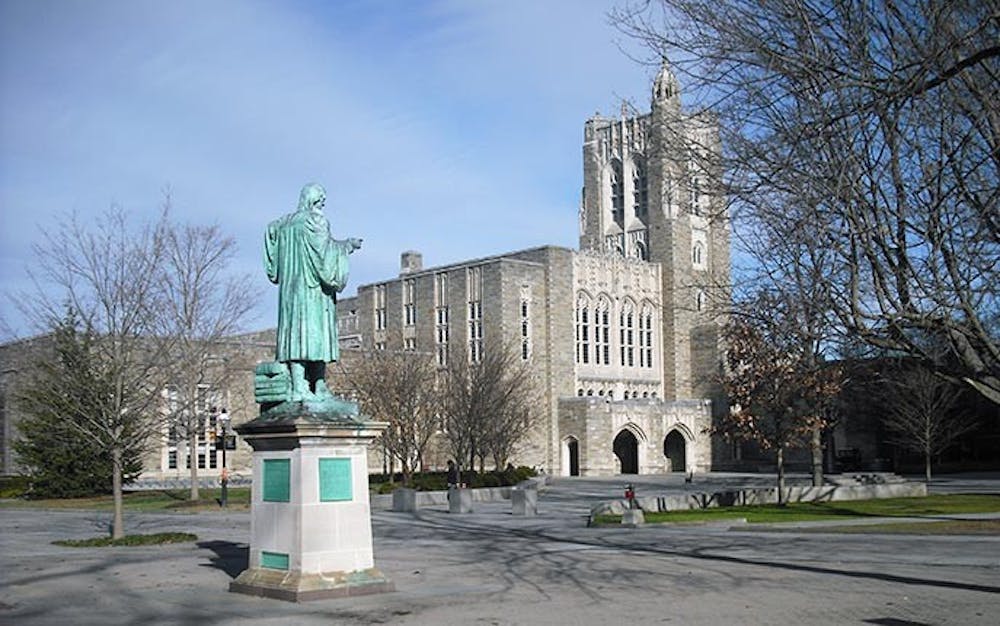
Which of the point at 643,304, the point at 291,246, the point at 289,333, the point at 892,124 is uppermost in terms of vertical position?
the point at 643,304

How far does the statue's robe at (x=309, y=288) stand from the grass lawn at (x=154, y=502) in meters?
22.9

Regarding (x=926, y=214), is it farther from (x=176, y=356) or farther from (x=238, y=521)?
(x=176, y=356)

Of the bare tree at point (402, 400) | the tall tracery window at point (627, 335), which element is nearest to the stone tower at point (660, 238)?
the tall tracery window at point (627, 335)

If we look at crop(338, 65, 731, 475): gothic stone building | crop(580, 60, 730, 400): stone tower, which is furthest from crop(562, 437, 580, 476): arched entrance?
crop(580, 60, 730, 400): stone tower

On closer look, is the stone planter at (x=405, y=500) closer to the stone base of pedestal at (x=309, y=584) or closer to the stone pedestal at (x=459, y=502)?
the stone pedestal at (x=459, y=502)

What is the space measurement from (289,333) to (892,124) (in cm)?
770

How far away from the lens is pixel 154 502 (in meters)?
40.4

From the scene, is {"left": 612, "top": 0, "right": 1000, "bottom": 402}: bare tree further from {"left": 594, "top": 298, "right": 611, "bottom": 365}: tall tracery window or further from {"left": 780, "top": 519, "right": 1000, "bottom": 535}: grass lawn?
{"left": 594, "top": 298, "right": 611, "bottom": 365}: tall tracery window

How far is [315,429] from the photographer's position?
12820 millimetres

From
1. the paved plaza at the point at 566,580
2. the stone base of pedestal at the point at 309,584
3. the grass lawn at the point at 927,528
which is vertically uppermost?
the stone base of pedestal at the point at 309,584

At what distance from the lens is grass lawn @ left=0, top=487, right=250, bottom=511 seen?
36.8 m

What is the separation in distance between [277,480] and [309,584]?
4.21 ft

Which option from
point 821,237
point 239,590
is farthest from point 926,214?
point 239,590

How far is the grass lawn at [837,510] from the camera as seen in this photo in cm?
2686
